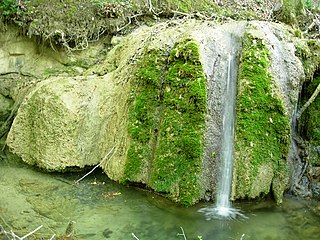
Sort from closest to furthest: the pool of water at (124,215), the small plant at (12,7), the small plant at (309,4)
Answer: the pool of water at (124,215)
the small plant at (12,7)
the small plant at (309,4)

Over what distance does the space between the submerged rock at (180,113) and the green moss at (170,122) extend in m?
0.01

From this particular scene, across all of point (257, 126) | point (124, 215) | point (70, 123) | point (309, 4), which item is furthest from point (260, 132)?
point (309, 4)

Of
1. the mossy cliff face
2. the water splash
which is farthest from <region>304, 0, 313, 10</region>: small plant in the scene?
the water splash

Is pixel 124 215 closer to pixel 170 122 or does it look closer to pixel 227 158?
pixel 170 122

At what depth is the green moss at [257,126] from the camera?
18.9 feet

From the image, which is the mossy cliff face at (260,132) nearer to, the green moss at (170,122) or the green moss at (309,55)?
the green moss at (170,122)

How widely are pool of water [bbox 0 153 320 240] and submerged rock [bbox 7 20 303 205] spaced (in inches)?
10.5

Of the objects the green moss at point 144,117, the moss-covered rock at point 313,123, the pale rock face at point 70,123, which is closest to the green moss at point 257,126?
the moss-covered rock at point 313,123

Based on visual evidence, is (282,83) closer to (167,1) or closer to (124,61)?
(124,61)

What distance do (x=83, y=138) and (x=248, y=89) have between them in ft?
9.26

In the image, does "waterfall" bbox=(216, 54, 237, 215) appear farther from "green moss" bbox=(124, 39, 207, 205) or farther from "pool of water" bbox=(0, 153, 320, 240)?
"green moss" bbox=(124, 39, 207, 205)

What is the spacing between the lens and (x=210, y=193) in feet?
19.1

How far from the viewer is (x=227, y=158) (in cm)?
590

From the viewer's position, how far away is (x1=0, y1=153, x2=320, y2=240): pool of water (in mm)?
4961
